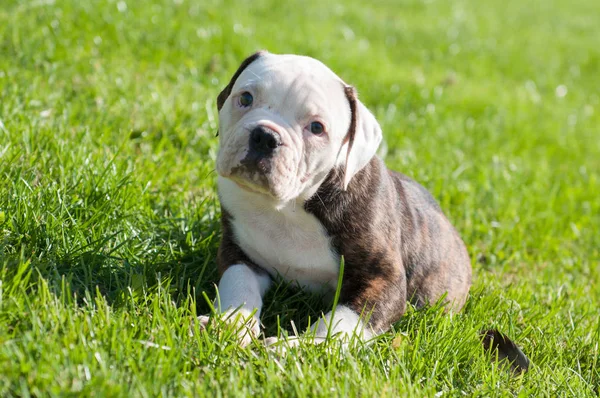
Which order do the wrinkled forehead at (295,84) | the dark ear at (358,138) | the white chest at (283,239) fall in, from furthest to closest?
the white chest at (283,239) < the dark ear at (358,138) < the wrinkled forehead at (295,84)

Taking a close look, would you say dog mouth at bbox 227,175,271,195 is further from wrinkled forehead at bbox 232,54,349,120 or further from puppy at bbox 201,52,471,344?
wrinkled forehead at bbox 232,54,349,120

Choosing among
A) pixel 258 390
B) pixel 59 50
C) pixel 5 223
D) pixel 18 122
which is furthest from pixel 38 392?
pixel 59 50

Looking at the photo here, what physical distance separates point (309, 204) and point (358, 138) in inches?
15.5

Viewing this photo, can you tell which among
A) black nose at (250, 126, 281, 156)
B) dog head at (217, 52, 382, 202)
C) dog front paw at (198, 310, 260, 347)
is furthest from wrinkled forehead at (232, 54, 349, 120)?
dog front paw at (198, 310, 260, 347)

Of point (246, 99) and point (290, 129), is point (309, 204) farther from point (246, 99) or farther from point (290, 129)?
point (246, 99)

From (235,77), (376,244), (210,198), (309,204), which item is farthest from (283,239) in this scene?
(210,198)

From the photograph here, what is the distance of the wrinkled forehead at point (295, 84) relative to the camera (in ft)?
10.8

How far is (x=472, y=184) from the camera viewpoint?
5988 mm

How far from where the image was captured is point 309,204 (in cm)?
350

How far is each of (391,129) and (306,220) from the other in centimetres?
317

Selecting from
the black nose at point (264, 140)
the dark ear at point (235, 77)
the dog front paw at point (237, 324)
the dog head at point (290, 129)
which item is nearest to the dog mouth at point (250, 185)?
the dog head at point (290, 129)

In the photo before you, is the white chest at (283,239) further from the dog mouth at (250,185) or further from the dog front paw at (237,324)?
the dog front paw at (237,324)

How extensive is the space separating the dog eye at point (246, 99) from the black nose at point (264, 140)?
1.04 feet

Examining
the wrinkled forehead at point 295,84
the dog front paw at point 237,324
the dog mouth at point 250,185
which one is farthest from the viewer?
the wrinkled forehead at point 295,84
